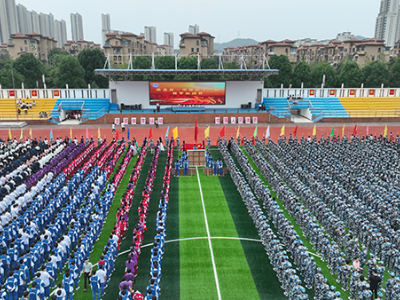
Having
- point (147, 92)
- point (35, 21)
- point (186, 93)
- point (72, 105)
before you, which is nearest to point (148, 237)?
point (186, 93)

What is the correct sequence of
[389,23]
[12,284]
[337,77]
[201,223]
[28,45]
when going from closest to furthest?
[12,284], [201,223], [337,77], [28,45], [389,23]

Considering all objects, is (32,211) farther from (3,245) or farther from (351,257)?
(351,257)

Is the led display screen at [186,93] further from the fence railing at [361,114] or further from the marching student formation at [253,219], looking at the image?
the marching student formation at [253,219]

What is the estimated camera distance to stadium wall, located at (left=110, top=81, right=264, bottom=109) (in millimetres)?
38875

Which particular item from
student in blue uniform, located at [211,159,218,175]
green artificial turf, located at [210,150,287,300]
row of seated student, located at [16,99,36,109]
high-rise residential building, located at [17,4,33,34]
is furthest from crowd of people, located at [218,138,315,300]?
high-rise residential building, located at [17,4,33,34]

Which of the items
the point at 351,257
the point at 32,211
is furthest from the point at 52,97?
the point at 351,257

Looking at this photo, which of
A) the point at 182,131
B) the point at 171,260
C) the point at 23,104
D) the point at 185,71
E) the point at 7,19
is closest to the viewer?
the point at 171,260

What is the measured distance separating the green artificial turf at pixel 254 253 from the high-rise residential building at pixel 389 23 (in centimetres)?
18938

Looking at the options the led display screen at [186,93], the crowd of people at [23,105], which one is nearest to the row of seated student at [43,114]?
the crowd of people at [23,105]

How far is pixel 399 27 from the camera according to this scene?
17375cm

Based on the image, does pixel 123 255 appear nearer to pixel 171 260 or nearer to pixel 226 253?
pixel 171 260

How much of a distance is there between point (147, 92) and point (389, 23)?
184355mm

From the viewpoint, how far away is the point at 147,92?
3900 cm

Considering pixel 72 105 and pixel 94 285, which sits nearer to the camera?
pixel 94 285
